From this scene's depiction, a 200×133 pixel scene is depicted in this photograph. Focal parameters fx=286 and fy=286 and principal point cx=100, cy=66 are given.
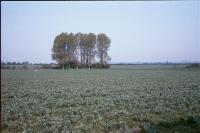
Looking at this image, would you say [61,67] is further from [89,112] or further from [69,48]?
[89,112]

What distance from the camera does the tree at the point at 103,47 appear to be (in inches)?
3735

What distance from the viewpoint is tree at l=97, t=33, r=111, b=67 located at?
311ft

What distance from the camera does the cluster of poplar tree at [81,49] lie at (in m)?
93.8

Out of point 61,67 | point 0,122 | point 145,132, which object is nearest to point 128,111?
point 145,132

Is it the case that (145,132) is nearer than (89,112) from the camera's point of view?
Yes

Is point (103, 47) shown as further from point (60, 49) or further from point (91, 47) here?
point (60, 49)

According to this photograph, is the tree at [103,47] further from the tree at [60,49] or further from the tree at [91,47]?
the tree at [60,49]

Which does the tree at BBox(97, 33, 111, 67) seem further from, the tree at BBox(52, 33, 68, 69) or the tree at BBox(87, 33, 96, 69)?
the tree at BBox(52, 33, 68, 69)

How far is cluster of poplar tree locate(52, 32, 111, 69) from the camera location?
93.8 m

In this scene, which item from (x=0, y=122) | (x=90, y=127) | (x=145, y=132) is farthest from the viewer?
(x=0, y=122)

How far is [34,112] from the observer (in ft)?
40.8

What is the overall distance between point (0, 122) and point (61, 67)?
3255 inches

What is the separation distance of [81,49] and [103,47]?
770 cm

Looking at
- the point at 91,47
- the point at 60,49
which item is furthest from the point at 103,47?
the point at 60,49
